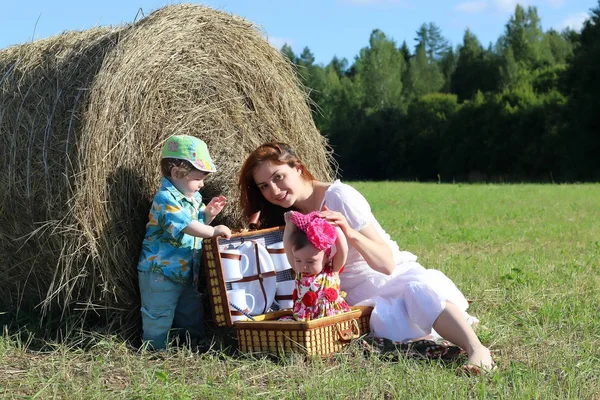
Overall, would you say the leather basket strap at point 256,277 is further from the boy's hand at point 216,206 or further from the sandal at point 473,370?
the sandal at point 473,370

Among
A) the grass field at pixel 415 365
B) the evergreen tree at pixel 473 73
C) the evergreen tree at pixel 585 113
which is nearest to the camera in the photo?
the grass field at pixel 415 365

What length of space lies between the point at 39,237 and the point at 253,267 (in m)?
1.35

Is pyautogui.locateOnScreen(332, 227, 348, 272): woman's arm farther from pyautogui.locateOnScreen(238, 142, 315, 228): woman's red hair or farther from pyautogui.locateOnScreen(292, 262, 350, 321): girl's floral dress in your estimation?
pyautogui.locateOnScreen(238, 142, 315, 228): woman's red hair

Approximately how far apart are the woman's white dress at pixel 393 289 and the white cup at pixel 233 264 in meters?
0.64

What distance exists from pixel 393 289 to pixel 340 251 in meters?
0.46

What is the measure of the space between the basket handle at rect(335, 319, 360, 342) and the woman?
0.49 ft

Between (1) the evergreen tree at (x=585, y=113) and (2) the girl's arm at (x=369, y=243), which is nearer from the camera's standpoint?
(2) the girl's arm at (x=369, y=243)

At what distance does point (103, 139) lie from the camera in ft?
16.2

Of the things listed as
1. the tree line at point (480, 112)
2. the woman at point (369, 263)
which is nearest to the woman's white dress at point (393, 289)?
the woman at point (369, 263)

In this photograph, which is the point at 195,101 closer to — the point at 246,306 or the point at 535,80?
the point at 246,306

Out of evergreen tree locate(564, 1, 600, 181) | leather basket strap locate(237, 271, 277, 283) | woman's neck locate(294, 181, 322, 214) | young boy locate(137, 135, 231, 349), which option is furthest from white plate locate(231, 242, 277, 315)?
evergreen tree locate(564, 1, 600, 181)

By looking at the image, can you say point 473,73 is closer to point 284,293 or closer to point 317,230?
point 284,293

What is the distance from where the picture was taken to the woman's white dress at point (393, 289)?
463 cm

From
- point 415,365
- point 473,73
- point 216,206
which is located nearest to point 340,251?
point 415,365
